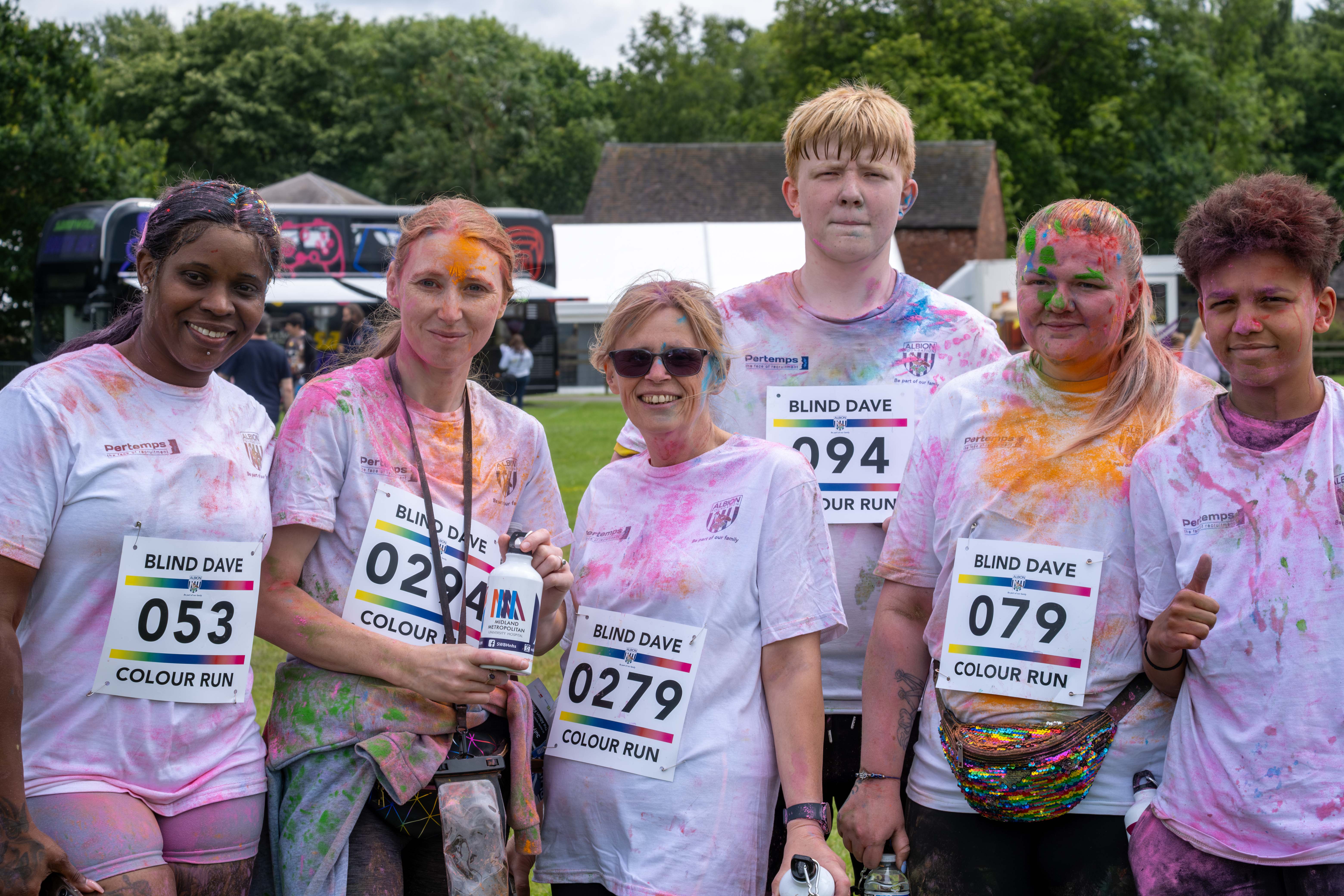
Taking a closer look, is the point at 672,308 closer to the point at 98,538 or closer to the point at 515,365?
the point at 98,538

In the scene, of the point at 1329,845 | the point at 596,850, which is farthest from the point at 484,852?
the point at 1329,845

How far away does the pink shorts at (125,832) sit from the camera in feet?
7.29

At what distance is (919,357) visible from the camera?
3.15 m

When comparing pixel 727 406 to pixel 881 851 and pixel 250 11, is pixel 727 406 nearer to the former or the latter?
pixel 881 851

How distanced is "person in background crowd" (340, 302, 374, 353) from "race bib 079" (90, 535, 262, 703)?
0.68 metres

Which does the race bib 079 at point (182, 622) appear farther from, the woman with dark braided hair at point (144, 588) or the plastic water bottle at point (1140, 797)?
the plastic water bottle at point (1140, 797)

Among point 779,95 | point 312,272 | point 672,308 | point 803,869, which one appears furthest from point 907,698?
point 779,95

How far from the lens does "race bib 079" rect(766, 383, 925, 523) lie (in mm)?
3076

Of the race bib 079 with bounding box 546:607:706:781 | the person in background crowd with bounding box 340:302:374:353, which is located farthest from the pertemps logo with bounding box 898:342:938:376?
the person in background crowd with bounding box 340:302:374:353

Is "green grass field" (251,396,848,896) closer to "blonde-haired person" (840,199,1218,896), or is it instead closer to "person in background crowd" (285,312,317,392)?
"blonde-haired person" (840,199,1218,896)

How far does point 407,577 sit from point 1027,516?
1366mm

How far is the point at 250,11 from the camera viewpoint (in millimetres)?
56531

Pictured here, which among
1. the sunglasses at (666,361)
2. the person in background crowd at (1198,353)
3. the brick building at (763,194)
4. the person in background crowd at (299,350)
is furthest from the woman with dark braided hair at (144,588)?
the brick building at (763,194)

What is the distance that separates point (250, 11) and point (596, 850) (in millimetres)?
61666
